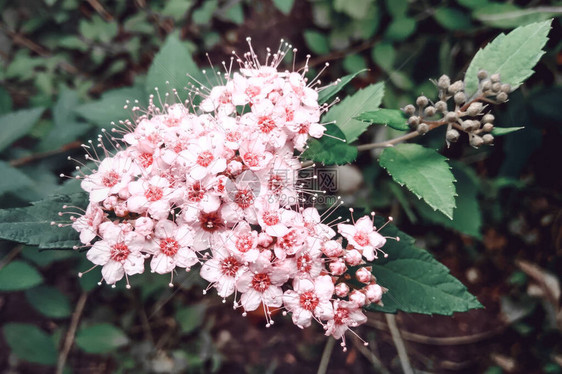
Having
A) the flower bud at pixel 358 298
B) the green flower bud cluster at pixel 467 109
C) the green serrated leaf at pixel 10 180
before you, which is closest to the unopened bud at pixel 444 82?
the green flower bud cluster at pixel 467 109

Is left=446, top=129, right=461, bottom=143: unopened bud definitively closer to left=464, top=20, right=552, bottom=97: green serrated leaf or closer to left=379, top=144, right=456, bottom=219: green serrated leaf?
left=379, top=144, right=456, bottom=219: green serrated leaf

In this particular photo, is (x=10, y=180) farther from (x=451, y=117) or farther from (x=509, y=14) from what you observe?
(x=509, y=14)

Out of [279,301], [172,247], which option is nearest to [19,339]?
[172,247]

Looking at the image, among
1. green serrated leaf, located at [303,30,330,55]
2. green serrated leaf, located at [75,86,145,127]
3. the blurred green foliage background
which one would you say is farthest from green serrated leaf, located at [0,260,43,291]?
green serrated leaf, located at [303,30,330,55]

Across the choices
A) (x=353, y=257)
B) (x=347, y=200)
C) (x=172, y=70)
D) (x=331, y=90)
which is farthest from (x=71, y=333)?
(x=331, y=90)

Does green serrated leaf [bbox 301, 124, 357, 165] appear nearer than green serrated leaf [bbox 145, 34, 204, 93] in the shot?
Yes

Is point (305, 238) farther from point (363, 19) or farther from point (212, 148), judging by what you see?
point (363, 19)
